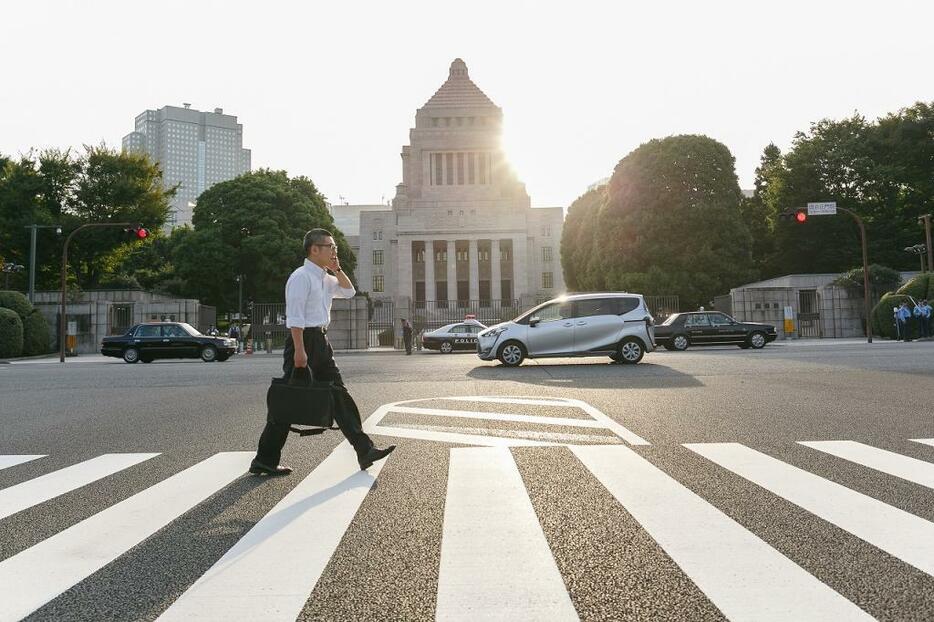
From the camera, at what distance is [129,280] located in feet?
151

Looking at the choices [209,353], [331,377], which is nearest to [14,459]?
[331,377]

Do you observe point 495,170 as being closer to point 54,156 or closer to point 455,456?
point 54,156

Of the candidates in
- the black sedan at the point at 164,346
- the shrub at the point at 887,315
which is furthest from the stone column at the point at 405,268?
the shrub at the point at 887,315

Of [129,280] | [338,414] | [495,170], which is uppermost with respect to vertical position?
[495,170]

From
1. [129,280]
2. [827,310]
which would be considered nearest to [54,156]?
[129,280]

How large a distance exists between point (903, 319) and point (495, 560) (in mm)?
30928

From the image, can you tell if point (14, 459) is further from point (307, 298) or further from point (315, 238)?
point (315, 238)

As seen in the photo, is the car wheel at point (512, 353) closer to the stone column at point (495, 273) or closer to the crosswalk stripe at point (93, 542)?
the crosswalk stripe at point (93, 542)

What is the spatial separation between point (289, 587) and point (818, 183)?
52.0 meters

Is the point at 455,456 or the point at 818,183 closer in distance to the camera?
the point at 455,456

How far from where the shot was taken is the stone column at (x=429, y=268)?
66.6 metres

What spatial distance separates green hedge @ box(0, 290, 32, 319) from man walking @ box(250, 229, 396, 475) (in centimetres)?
3150

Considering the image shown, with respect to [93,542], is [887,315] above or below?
above

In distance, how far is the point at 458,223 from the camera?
216 feet
